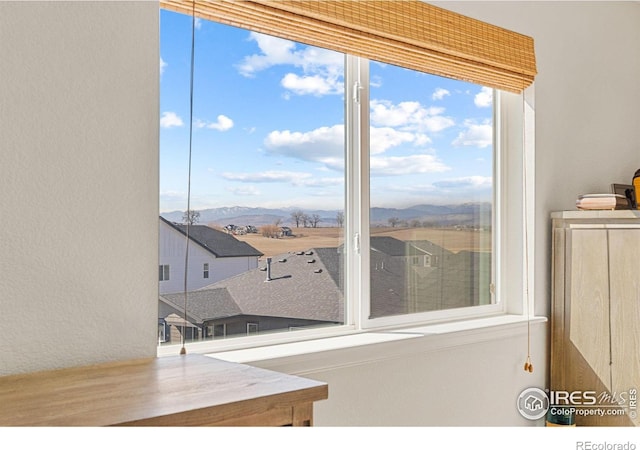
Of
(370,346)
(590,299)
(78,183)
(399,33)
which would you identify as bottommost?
(370,346)

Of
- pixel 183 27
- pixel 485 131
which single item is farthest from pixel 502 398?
pixel 183 27

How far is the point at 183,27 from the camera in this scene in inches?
81.7

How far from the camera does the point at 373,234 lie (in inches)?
103

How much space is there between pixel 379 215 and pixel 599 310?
1143 mm

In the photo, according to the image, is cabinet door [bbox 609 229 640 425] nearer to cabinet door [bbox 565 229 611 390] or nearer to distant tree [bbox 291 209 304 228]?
cabinet door [bbox 565 229 611 390]

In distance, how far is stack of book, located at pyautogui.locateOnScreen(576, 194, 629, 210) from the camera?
3.00 m

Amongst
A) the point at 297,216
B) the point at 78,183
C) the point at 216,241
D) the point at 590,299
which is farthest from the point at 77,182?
the point at 590,299

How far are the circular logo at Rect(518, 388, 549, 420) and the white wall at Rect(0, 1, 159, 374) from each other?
1.92m

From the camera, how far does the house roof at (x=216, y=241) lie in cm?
211

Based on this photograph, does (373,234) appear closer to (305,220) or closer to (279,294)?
(305,220)

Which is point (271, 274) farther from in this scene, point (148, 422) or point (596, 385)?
point (596, 385)

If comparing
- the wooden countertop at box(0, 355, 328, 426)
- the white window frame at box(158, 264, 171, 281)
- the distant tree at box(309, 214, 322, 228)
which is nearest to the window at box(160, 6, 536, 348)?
the distant tree at box(309, 214, 322, 228)

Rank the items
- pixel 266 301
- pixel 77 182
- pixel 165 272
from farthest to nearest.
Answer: pixel 266 301 → pixel 165 272 → pixel 77 182
